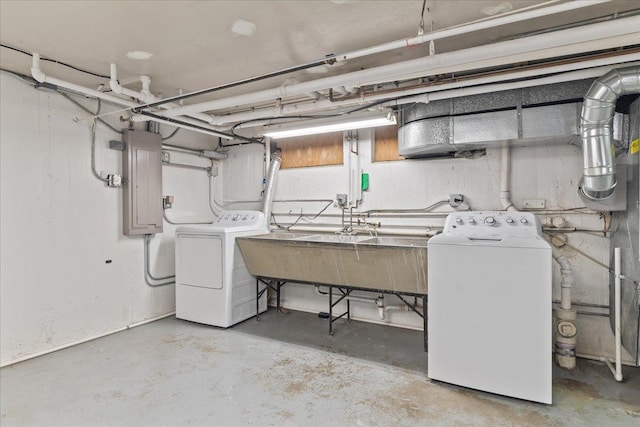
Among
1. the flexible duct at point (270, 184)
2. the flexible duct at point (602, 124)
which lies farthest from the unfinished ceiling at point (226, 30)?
the flexible duct at point (270, 184)

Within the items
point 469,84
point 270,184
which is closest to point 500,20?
point 469,84

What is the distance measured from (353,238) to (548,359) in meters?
2.07

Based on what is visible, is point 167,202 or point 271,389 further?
point 167,202

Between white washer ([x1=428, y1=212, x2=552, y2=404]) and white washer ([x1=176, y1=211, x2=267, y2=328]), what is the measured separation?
2.24 meters

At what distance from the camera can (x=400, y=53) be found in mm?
2561

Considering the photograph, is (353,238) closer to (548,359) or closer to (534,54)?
(548,359)

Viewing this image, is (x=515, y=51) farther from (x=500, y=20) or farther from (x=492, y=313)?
(x=492, y=313)

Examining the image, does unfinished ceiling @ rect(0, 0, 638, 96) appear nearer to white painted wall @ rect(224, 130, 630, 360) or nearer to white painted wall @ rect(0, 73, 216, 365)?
white painted wall @ rect(0, 73, 216, 365)

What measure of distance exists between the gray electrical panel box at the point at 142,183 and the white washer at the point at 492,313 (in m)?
3.17

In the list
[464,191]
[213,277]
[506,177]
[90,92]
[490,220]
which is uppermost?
[90,92]

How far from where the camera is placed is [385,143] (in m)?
3.95

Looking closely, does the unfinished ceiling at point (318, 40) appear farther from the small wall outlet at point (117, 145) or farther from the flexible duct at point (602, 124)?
the small wall outlet at point (117, 145)

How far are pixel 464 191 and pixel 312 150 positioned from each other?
6.43 ft

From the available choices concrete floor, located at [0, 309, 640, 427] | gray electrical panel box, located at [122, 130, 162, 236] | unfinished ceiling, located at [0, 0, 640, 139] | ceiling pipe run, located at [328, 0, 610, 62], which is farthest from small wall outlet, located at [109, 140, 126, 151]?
ceiling pipe run, located at [328, 0, 610, 62]
